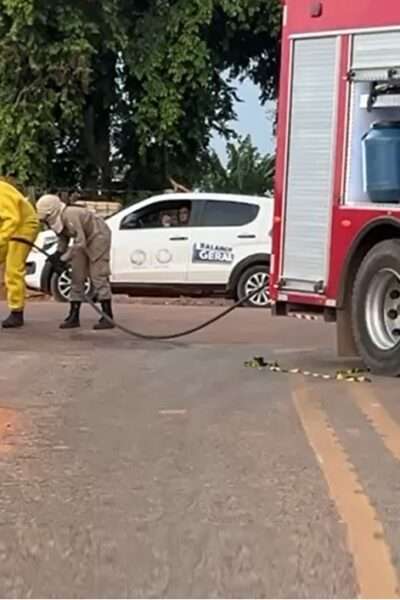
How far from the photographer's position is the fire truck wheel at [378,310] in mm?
12273

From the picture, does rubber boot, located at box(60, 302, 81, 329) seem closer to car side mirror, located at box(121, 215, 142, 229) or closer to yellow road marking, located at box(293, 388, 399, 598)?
car side mirror, located at box(121, 215, 142, 229)

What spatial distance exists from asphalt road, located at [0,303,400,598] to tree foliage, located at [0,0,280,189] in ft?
58.4

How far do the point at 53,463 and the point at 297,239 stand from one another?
17.8ft

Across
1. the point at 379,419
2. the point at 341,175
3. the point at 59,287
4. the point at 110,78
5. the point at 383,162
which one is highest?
the point at 110,78

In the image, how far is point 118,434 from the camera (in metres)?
9.23

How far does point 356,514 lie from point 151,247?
15.0 metres

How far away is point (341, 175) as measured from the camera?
498 inches

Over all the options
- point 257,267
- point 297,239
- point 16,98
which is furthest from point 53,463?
point 16,98

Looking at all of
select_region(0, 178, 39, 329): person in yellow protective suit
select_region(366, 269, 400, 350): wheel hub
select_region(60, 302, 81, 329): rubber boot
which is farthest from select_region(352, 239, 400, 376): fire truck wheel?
select_region(0, 178, 39, 329): person in yellow protective suit

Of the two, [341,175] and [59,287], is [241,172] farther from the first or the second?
[341,175]

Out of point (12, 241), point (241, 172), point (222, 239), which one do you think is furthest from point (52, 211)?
point (241, 172)

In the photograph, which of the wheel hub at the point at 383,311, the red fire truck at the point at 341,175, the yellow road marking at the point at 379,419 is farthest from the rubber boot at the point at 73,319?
the yellow road marking at the point at 379,419

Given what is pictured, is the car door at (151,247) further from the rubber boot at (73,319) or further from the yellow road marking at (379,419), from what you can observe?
the yellow road marking at (379,419)

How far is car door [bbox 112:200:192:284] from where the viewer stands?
21734 millimetres
